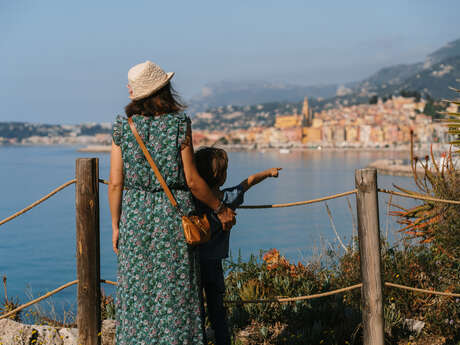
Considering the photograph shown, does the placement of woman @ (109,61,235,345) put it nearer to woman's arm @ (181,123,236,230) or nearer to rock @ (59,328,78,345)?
woman's arm @ (181,123,236,230)

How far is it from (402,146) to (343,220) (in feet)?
277

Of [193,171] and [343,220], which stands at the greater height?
[193,171]

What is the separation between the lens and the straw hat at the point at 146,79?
1848 millimetres

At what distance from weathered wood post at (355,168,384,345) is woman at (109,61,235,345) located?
69 centimetres

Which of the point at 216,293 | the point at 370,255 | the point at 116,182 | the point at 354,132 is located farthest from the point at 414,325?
the point at 354,132

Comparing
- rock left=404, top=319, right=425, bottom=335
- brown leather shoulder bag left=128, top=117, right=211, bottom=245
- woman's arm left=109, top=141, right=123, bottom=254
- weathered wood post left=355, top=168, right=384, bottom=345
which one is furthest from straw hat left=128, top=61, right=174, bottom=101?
rock left=404, top=319, right=425, bottom=335

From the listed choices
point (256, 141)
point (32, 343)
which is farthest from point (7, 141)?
point (32, 343)

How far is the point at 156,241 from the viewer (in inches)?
Answer: 73.2

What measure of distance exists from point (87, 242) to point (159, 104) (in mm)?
742

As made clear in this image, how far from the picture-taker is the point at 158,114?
1884 mm

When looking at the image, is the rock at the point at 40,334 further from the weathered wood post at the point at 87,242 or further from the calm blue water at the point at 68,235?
the calm blue water at the point at 68,235

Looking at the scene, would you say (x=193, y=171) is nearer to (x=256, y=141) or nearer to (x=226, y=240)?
(x=226, y=240)

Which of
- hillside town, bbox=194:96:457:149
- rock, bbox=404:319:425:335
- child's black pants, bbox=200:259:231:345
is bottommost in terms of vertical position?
rock, bbox=404:319:425:335

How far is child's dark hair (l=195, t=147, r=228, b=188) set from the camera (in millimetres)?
1984
